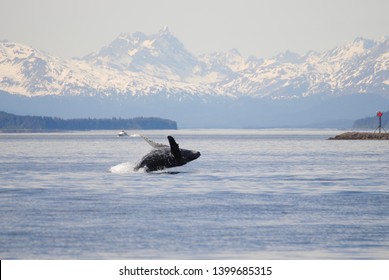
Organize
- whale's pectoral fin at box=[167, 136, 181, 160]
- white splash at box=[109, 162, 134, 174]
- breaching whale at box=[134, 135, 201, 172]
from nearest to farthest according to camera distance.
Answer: whale's pectoral fin at box=[167, 136, 181, 160]
breaching whale at box=[134, 135, 201, 172]
white splash at box=[109, 162, 134, 174]

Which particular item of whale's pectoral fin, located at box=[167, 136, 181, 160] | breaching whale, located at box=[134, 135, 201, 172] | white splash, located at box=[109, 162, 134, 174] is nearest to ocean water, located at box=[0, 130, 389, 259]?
breaching whale, located at box=[134, 135, 201, 172]

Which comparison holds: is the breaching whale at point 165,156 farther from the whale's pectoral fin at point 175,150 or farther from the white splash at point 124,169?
the white splash at point 124,169

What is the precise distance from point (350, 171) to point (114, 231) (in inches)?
1351

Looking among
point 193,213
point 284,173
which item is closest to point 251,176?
point 284,173

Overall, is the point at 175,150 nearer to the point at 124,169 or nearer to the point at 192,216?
the point at 124,169

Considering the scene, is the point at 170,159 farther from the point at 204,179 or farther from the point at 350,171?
the point at 350,171

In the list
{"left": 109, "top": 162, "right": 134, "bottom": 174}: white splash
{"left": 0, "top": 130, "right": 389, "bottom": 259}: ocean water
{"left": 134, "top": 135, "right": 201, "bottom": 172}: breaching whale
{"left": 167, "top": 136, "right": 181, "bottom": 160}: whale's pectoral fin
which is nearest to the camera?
{"left": 0, "top": 130, "right": 389, "bottom": 259}: ocean water

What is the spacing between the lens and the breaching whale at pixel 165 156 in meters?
50.2

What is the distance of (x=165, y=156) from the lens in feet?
172

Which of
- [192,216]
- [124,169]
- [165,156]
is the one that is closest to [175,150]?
[165,156]

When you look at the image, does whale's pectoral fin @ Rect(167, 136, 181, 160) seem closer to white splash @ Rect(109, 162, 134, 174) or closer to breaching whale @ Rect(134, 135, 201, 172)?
breaching whale @ Rect(134, 135, 201, 172)

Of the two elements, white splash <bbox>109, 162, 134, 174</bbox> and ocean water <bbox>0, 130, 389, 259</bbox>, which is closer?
ocean water <bbox>0, 130, 389, 259</bbox>

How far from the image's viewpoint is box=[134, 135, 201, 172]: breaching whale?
165ft

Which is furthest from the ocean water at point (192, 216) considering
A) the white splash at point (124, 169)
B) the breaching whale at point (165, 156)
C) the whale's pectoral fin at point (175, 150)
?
the white splash at point (124, 169)
